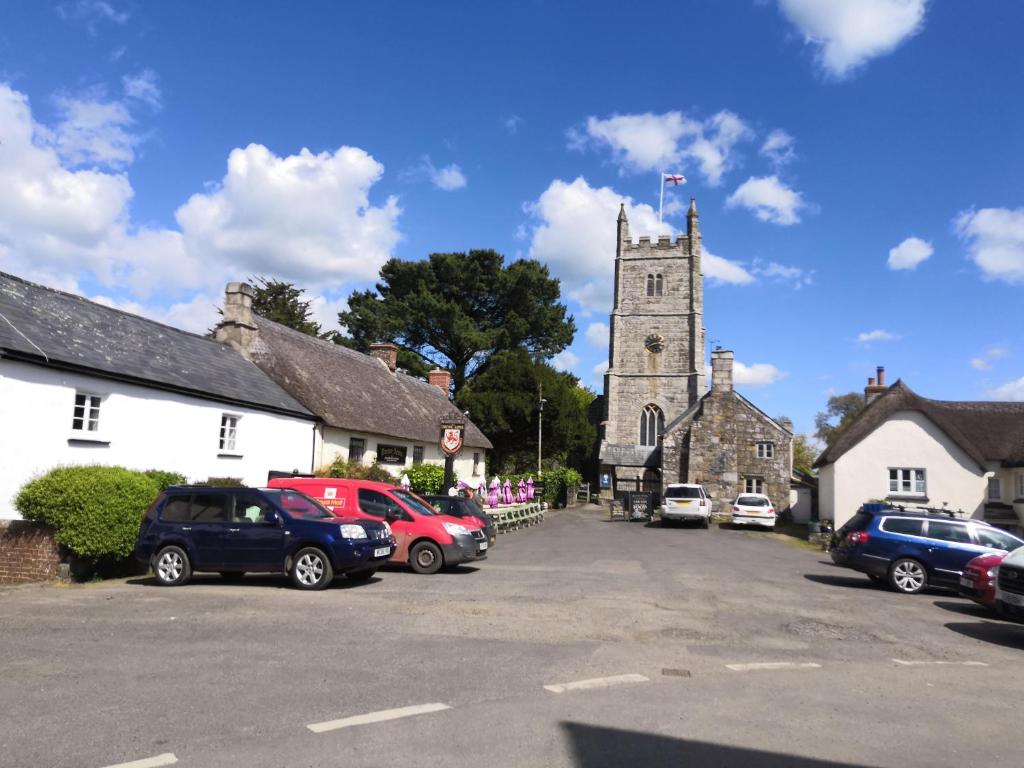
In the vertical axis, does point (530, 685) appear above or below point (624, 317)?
below

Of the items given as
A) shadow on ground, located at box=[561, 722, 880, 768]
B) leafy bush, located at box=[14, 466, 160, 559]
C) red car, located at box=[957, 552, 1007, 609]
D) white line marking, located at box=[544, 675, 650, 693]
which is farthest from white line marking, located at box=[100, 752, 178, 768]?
red car, located at box=[957, 552, 1007, 609]

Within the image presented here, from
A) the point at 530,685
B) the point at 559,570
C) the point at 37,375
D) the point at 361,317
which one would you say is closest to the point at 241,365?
the point at 37,375

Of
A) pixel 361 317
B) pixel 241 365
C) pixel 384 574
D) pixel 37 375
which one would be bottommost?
pixel 384 574

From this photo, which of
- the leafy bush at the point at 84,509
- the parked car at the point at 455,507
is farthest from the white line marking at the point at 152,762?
the parked car at the point at 455,507

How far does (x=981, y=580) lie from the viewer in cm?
1112

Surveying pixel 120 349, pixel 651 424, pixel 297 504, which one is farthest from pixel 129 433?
pixel 651 424

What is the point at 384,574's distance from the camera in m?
13.5

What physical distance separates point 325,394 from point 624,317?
124ft

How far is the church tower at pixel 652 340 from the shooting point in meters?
56.9

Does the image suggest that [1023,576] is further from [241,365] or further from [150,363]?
[241,365]

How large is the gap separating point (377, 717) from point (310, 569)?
20.8 ft

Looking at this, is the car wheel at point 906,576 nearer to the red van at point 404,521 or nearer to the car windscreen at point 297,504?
the red van at point 404,521

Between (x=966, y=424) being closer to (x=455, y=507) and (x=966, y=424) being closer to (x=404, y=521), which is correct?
(x=455, y=507)

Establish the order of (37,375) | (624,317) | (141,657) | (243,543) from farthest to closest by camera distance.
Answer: (624,317), (37,375), (243,543), (141,657)
